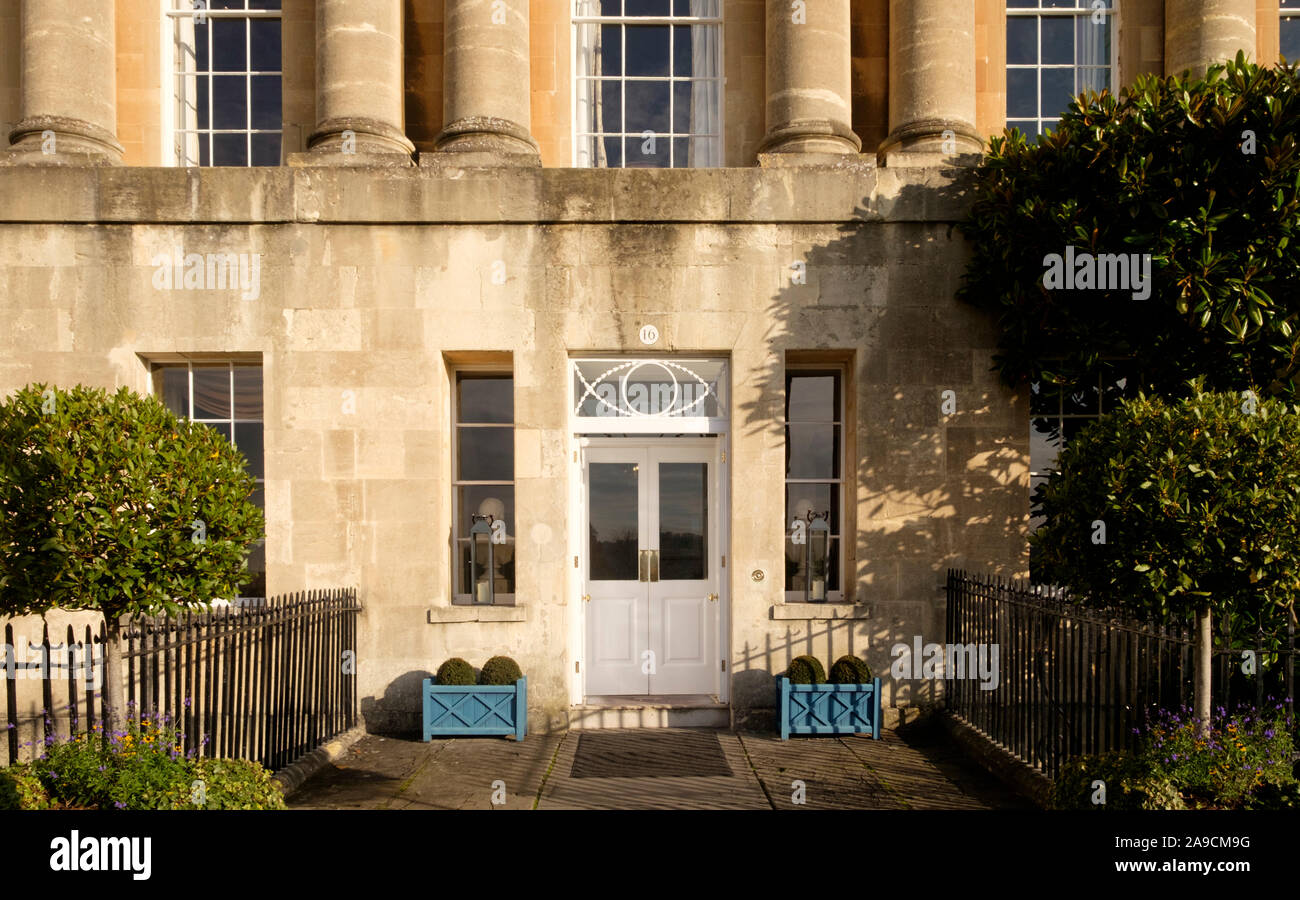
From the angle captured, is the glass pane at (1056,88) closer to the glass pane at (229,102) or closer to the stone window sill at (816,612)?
the stone window sill at (816,612)

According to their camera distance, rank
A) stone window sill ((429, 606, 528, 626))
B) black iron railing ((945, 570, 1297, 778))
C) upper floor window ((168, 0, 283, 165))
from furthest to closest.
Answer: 1. upper floor window ((168, 0, 283, 165))
2. stone window sill ((429, 606, 528, 626))
3. black iron railing ((945, 570, 1297, 778))

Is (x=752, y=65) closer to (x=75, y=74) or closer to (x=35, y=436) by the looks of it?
(x=75, y=74)

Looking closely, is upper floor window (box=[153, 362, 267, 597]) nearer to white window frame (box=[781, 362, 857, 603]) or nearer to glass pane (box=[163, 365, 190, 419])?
glass pane (box=[163, 365, 190, 419])

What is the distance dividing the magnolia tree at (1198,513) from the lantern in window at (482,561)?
227 inches

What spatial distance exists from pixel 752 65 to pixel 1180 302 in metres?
5.41

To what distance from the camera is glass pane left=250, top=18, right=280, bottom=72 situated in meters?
10.1

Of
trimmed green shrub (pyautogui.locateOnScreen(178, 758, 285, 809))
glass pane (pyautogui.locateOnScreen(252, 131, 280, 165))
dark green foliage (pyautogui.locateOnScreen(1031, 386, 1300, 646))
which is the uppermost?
glass pane (pyautogui.locateOnScreen(252, 131, 280, 165))

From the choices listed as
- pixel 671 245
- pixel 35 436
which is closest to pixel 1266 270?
pixel 671 245

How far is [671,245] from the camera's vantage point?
28.7 feet

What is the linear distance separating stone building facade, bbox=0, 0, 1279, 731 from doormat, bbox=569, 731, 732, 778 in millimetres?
349

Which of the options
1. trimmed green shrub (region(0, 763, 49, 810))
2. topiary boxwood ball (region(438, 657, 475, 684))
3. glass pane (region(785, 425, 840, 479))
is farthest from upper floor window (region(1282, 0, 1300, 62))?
trimmed green shrub (region(0, 763, 49, 810))

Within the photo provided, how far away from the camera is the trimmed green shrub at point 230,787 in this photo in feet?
16.8

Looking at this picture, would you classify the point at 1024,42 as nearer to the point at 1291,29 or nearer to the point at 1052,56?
the point at 1052,56

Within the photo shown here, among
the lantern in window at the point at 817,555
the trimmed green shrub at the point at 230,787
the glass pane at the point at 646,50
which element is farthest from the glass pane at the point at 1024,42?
the trimmed green shrub at the point at 230,787
